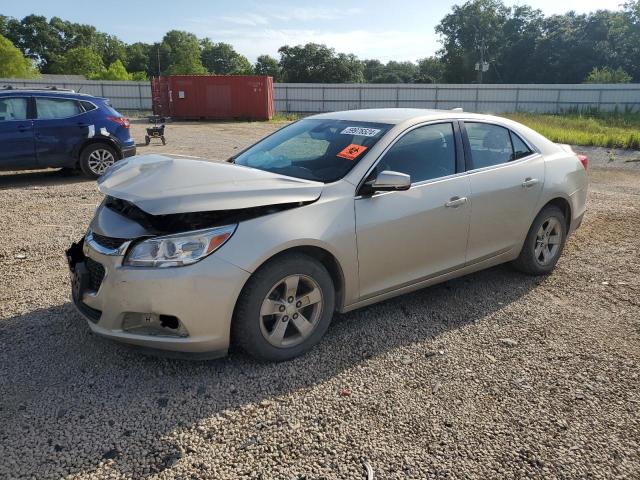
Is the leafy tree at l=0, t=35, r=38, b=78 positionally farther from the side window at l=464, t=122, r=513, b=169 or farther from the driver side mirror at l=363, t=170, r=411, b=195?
the driver side mirror at l=363, t=170, r=411, b=195

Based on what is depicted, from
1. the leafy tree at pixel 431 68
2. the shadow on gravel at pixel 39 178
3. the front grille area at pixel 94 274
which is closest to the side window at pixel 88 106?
the shadow on gravel at pixel 39 178

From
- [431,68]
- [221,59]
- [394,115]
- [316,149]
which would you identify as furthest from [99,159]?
[221,59]

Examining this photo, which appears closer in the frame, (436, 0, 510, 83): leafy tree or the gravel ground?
the gravel ground

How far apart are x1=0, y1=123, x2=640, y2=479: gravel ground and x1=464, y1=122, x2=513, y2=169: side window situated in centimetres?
117

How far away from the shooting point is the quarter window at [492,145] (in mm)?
4381

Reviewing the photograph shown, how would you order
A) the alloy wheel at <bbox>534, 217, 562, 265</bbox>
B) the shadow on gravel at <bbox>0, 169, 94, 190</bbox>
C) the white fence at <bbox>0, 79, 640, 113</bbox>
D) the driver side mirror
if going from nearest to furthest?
the driver side mirror → the alloy wheel at <bbox>534, 217, 562, 265</bbox> → the shadow on gravel at <bbox>0, 169, 94, 190</bbox> → the white fence at <bbox>0, 79, 640, 113</bbox>

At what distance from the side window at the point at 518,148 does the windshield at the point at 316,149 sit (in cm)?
150

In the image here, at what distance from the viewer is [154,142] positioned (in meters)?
17.9

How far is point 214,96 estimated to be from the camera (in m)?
31.2

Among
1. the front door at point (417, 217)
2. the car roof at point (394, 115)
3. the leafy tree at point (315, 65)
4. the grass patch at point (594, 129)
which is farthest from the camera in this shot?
the leafy tree at point (315, 65)

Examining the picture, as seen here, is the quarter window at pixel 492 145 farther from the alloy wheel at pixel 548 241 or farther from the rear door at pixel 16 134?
the rear door at pixel 16 134

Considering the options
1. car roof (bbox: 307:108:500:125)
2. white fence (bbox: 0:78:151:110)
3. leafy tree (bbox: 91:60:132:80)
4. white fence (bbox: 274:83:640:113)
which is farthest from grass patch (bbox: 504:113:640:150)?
leafy tree (bbox: 91:60:132:80)

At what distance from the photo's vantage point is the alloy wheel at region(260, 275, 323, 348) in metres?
3.24

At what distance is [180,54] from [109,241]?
105762mm
